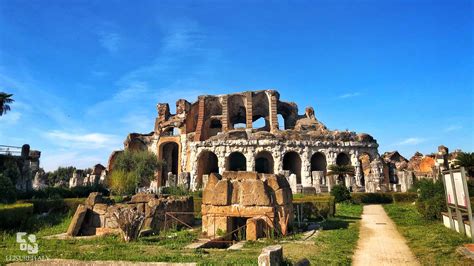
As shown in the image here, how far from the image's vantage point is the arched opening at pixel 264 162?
3381 centimetres

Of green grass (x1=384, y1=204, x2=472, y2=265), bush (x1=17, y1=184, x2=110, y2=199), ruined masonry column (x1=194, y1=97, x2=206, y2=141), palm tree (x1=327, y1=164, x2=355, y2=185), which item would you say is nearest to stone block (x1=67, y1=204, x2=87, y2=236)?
bush (x1=17, y1=184, x2=110, y2=199)

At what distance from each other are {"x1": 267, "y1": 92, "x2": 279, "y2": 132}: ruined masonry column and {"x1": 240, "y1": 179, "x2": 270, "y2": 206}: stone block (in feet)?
81.4

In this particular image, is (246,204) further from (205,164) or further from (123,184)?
(205,164)

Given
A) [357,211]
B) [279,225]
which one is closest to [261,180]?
[279,225]

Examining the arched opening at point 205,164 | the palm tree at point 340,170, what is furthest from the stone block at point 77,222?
the palm tree at point 340,170

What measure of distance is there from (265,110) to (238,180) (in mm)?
30644

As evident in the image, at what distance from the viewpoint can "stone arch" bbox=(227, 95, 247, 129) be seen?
39.6m

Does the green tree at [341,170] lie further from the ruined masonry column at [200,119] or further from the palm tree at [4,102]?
the palm tree at [4,102]

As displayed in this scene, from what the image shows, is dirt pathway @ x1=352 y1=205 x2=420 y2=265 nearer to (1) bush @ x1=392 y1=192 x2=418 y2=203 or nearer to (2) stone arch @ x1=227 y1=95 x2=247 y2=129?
(1) bush @ x1=392 y1=192 x2=418 y2=203

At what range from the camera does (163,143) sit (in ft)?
124

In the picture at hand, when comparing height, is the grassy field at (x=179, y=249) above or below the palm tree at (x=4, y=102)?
below

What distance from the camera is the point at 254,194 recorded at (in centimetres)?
1070

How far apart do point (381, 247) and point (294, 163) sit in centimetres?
2642

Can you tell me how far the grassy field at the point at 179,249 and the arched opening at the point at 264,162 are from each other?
21765 millimetres
